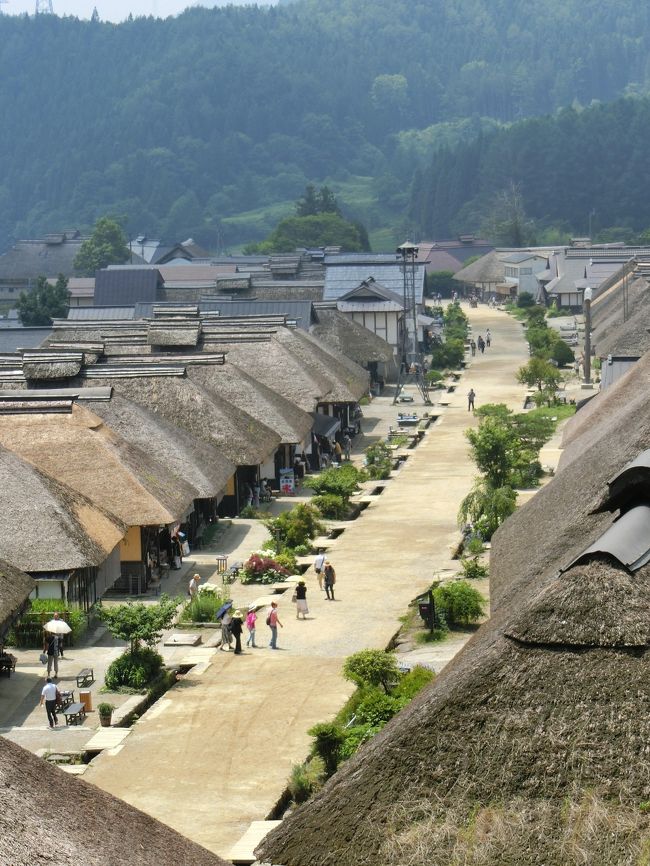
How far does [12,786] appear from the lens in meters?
10.8

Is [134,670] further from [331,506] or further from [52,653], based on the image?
[331,506]

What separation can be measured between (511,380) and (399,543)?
37.6 metres

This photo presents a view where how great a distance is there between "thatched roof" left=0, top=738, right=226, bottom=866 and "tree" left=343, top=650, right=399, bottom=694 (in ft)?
40.1

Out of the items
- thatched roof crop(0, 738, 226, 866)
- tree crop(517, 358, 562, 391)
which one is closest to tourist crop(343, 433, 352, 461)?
tree crop(517, 358, 562, 391)

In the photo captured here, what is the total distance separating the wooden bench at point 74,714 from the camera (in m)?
24.4

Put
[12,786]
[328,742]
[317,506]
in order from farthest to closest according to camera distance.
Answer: [317,506] → [328,742] → [12,786]

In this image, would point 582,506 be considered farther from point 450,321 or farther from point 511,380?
point 450,321

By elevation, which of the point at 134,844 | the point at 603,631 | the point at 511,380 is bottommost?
the point at 511,380

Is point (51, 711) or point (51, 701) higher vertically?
point (51, 701)

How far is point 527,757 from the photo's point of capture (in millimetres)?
11844

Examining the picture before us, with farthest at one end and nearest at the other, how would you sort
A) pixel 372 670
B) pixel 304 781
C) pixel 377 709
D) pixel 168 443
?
pixel 168 443 < pixel 372 670 < pixel 377 709 < pixel 304 781

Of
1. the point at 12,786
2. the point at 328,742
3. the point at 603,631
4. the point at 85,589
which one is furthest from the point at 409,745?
the point at 85,589

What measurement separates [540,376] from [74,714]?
46066 millimetres

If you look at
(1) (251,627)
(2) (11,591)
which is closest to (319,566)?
(1) (251,627)
